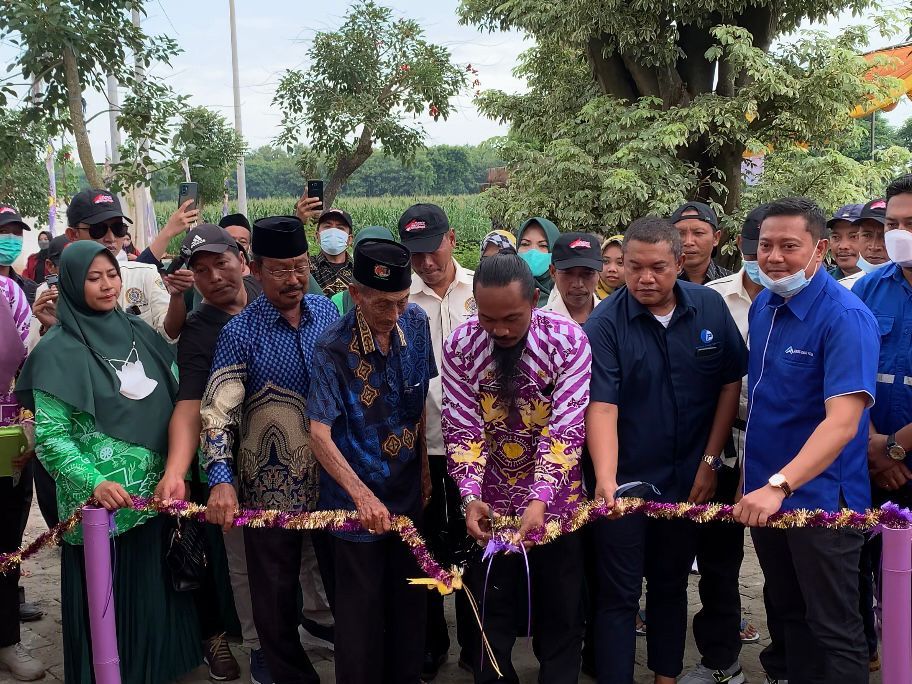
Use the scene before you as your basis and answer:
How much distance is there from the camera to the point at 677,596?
12.6 feet

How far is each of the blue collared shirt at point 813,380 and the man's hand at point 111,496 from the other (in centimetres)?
262

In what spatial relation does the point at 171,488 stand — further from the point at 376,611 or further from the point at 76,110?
the point at 76,110

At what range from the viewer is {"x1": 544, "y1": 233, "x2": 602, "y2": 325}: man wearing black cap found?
457 cm

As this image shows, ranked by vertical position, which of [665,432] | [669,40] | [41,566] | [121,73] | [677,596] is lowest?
[41,566]

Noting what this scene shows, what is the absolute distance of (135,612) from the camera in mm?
4020

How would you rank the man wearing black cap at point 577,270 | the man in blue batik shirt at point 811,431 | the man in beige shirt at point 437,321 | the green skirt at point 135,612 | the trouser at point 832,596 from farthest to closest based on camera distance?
the man wearing black cap at point 577,270
the man in beige shirt at point 437,321
the green skirt at point 135,612
the trouser at point 832,596
the man in blue batik shirt at point 811,431

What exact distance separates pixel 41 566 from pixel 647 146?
9.69m

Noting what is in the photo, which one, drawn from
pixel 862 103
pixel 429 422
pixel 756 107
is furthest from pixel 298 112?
pixel 429 422

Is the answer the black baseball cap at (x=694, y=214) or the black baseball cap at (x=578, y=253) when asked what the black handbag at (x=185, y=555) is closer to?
the black baseball cap at (x=578, y=253)

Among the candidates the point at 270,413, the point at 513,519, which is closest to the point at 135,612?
the point at 270,413

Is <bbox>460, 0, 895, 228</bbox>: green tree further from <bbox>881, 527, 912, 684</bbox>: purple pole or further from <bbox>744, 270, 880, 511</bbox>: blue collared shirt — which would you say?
<bbox>881, 527, 912, 684</bbox>: purple pole

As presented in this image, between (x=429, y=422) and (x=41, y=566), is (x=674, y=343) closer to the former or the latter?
(x=429, y=422)

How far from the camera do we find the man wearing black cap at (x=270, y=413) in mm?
3689

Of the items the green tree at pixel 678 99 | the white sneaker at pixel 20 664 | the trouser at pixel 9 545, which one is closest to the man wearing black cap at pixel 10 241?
the trouser at pixel 9 545
